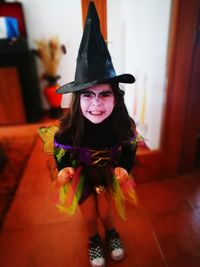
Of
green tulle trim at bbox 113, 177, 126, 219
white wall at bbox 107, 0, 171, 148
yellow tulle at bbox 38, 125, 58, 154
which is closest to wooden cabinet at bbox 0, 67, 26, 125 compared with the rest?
white wall at bbox 107, 0, 171, 148

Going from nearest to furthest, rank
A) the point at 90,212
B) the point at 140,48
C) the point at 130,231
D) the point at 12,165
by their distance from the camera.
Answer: the point at 90,212 → the point at 130,231 → the point at 140,48 → the point at 12,165

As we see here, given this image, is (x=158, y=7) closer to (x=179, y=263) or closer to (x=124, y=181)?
(x=124, y=181)

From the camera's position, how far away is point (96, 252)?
877mm

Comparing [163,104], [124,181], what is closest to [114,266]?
[124,181]

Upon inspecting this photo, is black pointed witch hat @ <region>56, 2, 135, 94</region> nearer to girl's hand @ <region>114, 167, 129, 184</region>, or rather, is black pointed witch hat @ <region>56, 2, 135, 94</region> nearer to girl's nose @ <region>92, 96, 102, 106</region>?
girl's nose @ <region>92, 96, 102, 106</region>

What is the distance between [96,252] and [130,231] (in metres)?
0.22

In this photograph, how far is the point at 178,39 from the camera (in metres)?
1.04

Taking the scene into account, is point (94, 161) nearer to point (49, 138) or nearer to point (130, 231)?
point (49, 138)

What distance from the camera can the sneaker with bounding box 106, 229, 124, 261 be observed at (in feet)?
2.89

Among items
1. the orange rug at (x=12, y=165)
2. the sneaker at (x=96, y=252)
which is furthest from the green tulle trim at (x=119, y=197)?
the orange rug at (x=12, y=165)

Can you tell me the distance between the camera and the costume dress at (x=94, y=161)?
0.76 meters

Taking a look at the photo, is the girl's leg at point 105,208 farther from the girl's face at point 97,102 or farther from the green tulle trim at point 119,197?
the girl's face at point 97,102

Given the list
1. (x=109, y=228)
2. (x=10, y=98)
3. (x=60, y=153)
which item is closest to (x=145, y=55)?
(x=60, y=153)

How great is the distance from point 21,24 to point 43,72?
0.53 metres
